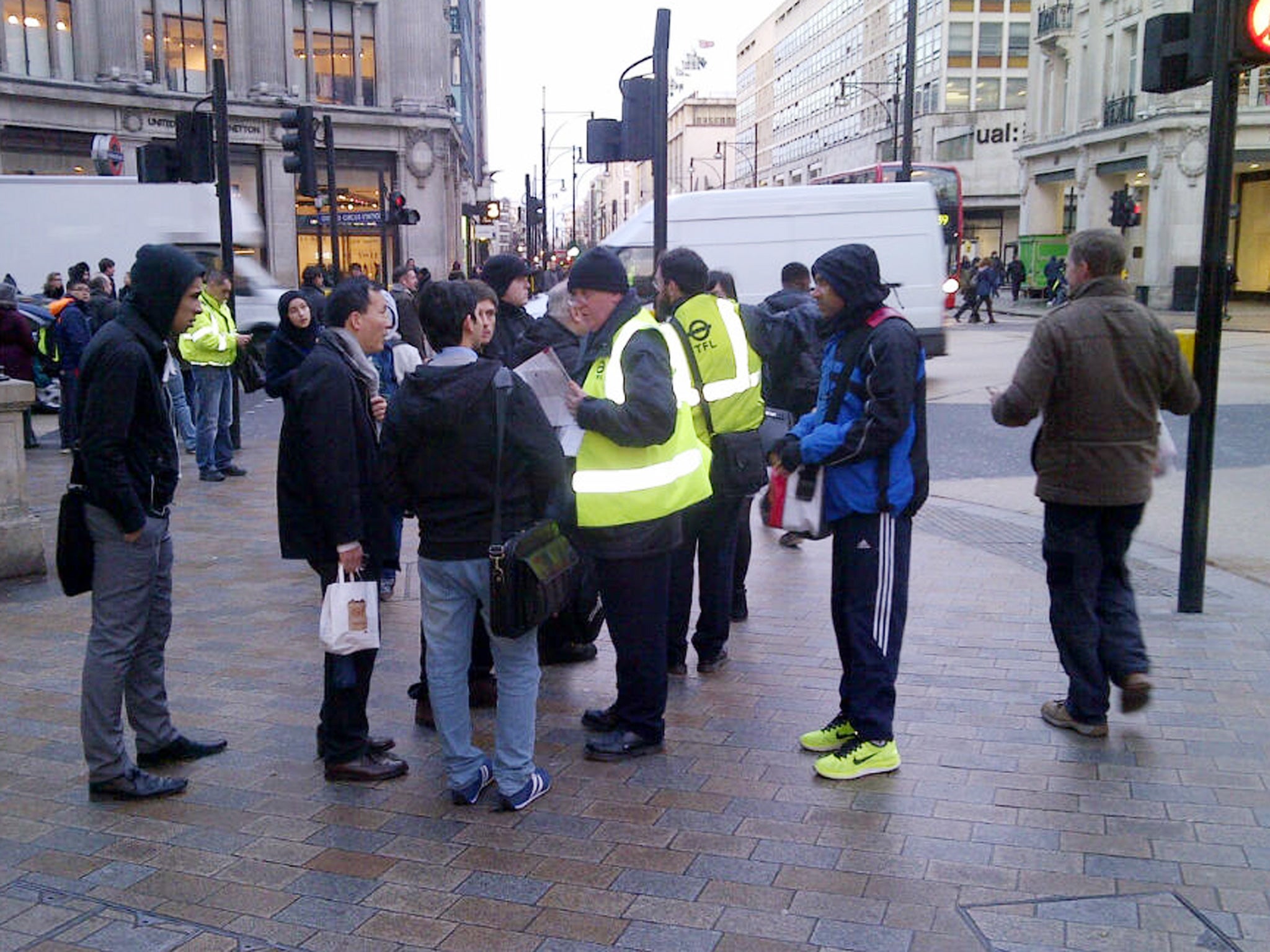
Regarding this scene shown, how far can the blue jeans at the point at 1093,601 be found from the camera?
4.79 m

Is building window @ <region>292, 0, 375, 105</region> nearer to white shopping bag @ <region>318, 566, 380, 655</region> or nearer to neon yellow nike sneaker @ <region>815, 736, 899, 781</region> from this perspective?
white shopping bag @ <region>318, 566, 380, 655</region>

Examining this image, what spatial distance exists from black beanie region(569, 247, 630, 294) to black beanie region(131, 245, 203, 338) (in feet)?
4.54

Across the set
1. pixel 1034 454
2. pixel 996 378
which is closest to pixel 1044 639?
pixel 1034 454

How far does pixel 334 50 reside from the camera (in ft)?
136

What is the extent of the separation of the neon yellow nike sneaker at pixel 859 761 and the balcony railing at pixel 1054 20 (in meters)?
48.2

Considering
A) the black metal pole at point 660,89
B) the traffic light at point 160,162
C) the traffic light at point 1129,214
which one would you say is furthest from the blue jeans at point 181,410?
the traffic light at point 1129,214

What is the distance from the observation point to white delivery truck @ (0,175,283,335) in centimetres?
2072

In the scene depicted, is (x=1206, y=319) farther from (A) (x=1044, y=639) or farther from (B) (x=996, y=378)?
(B) (x=996, y=378)

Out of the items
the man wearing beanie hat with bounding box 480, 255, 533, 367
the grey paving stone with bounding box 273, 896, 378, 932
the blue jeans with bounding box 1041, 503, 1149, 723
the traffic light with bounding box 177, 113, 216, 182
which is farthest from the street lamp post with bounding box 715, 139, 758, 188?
the grey paving stone with bounding box 273, 896, 378, 932

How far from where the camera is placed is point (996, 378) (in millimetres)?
18547

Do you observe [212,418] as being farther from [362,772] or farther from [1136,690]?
[1136,690]

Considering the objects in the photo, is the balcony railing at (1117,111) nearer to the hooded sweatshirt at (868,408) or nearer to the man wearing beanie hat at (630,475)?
the hooded sweatshirt at (868,408)

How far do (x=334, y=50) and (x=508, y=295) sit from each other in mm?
38615

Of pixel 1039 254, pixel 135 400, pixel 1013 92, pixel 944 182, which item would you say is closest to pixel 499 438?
pixel 135 400
